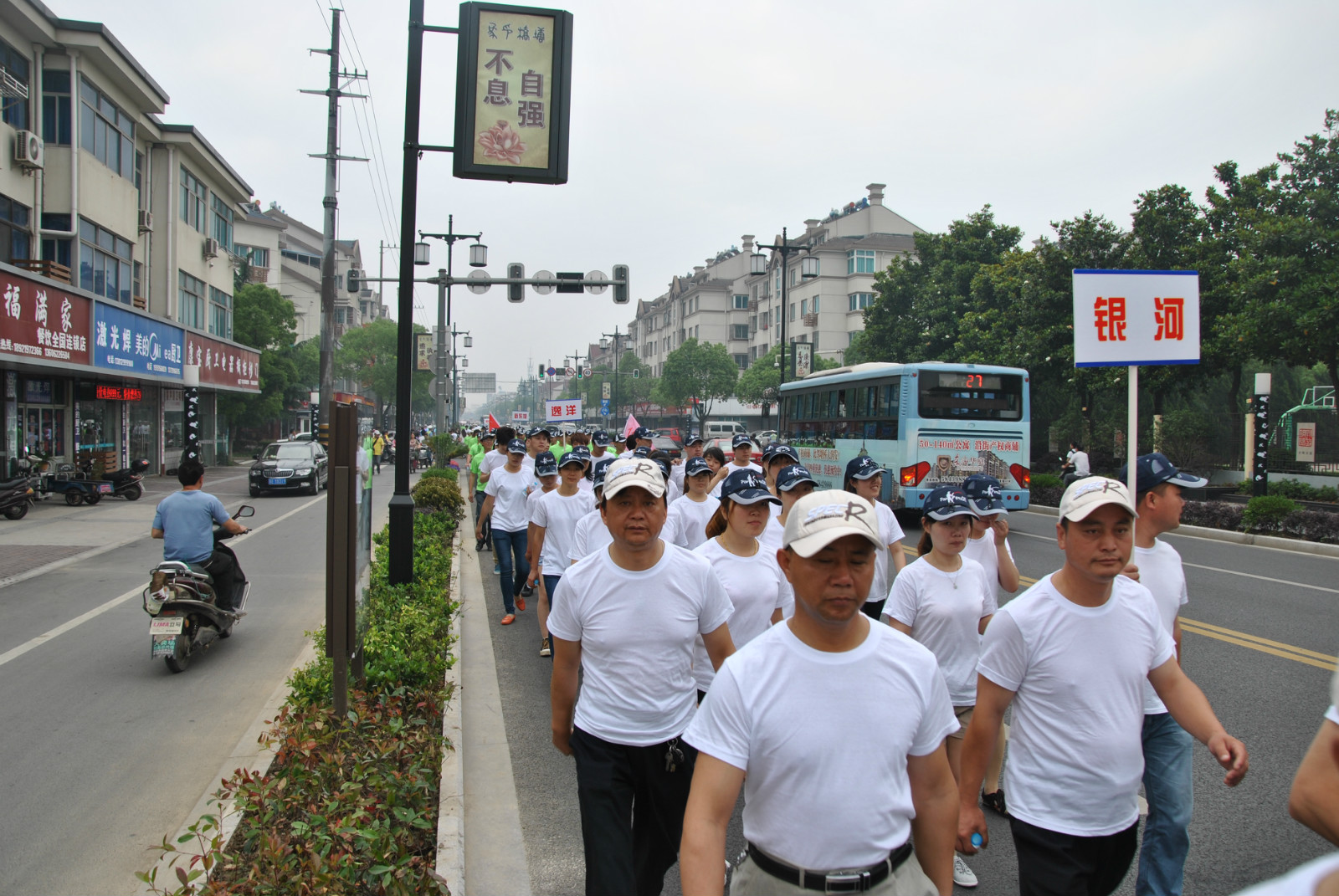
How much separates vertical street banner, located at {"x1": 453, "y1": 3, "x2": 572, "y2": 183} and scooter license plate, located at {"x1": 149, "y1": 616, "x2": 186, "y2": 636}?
4.48 meters

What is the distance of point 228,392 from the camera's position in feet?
124

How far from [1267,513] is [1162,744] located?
50.2ft

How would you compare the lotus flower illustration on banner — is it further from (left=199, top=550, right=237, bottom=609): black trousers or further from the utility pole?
the utility pole

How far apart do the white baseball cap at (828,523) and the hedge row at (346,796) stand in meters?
2.03

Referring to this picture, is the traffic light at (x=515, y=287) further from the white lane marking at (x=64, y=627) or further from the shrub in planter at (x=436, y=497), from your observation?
the white lane marking at (x=64, y=627)

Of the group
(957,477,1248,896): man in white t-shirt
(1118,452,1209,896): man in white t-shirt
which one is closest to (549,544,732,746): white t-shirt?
(957,477,1248,896): man in white t-shirt

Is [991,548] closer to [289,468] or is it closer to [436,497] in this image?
[436,497]

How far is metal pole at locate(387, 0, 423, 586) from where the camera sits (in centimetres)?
832

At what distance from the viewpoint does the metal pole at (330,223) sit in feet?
75.5

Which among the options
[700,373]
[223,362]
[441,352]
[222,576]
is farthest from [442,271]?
[700,373]

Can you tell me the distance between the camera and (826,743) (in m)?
2.10

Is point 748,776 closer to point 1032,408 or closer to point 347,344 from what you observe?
point 1032,408

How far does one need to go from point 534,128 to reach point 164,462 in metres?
28.2

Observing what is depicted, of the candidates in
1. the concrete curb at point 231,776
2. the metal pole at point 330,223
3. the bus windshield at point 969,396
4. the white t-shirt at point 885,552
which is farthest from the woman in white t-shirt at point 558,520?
the metal pole at point 330,223
